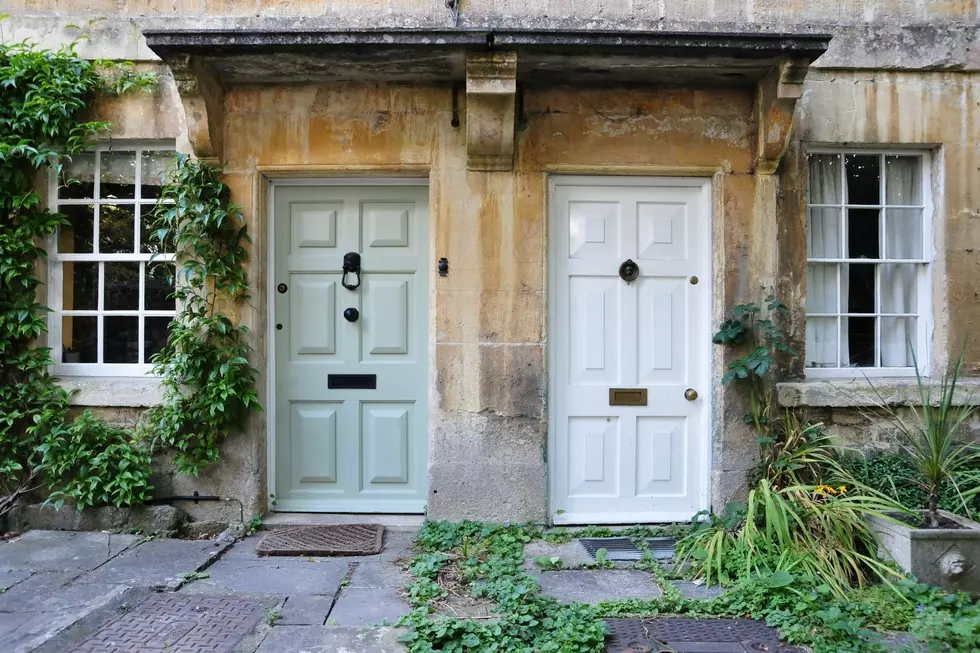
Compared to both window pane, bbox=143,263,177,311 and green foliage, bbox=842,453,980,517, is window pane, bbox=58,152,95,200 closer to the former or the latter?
window pane, bbox=143,263,177,311

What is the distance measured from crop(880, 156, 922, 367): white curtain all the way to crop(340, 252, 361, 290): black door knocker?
13.6 feet

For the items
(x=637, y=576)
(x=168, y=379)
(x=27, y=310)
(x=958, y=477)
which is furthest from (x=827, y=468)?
(x=27, y=310)

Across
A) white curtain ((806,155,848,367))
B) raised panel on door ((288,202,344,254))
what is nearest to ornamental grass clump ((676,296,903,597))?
white curtain ((806,155,848,367))

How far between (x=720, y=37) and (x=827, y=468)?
3031mm

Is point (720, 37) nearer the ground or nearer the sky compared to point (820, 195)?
nearer the sky

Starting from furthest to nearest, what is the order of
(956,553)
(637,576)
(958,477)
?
(958,477) → (637,576) → (956,553)

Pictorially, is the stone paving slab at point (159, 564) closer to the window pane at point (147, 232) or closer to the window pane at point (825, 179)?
the window pane at point (147, 232)

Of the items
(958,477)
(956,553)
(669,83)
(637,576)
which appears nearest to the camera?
(956,553)

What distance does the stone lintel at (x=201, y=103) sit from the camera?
14.5 ft

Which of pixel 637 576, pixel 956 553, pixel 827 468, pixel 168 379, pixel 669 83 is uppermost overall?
pixel 669 83

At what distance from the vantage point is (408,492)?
16.8 feet

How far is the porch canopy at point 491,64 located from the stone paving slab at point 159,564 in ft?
9.08

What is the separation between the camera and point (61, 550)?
4406 mm

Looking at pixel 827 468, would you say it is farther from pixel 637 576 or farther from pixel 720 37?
pixel 720 37
